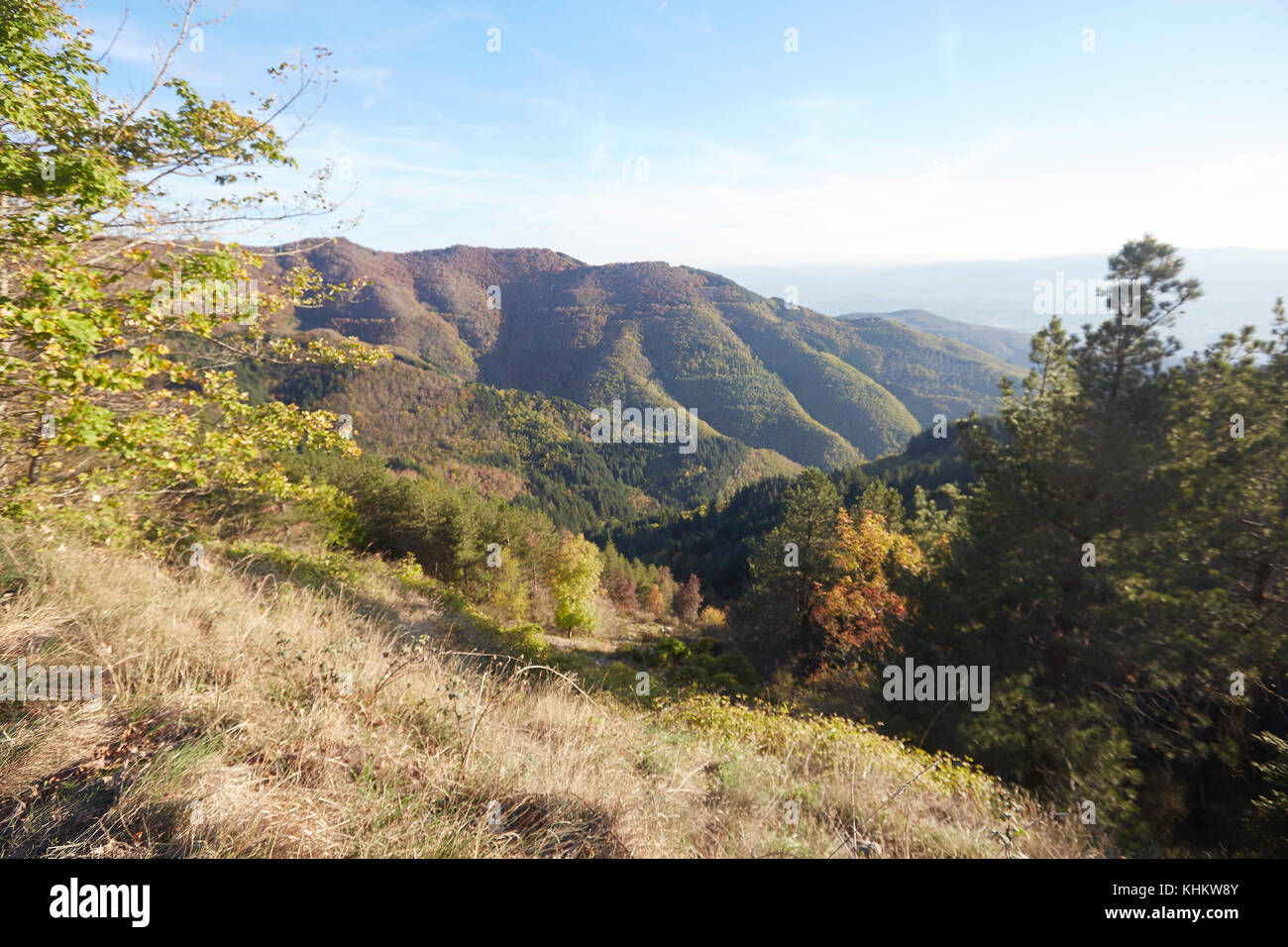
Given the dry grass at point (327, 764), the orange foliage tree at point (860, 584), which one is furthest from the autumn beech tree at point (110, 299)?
the orange foliage tree at point (860, 584)

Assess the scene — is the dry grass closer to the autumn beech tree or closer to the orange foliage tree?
the autumn beech tree

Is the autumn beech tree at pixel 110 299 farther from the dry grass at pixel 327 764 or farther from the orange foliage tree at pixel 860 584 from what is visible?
the orange foliage tree at pixel 860 584

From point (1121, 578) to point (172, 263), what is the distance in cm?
1398

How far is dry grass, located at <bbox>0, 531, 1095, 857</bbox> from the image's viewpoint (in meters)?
2.10

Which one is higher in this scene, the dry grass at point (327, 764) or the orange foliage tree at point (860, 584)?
the dry grass at point (327, 764)

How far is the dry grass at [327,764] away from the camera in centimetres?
210

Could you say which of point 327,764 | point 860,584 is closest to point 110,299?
point 327,764

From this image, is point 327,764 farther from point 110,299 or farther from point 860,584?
point 860,584

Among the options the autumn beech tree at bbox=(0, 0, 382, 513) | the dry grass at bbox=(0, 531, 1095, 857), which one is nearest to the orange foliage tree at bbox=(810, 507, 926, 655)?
the dry grass at bbox=(0, 531, 1095, 857)

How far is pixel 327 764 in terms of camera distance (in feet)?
8.53

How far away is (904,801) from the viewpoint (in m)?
4.38
